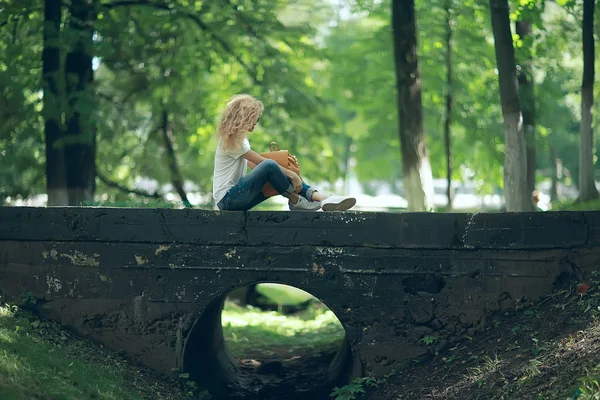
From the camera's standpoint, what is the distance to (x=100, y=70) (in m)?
16.8

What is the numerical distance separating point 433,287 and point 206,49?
345 inches

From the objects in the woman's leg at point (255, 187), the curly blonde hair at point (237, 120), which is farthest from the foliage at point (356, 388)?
the curly blonde hair at point (237, 120)

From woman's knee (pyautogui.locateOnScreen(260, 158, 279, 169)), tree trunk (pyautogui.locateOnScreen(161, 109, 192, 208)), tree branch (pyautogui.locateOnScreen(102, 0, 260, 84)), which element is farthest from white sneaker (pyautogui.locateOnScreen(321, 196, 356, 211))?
tree trunk (pyautogui.locateOnScreen(161, 109, 192, 208))

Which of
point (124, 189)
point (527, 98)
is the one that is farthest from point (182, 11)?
point (527, 98)

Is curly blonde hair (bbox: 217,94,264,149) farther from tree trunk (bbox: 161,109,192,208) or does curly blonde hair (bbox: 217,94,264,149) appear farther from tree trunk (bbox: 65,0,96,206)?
tree trunk (bbox: 161,109,192,208)

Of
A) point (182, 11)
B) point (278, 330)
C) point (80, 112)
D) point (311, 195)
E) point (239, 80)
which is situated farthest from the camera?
point (239, 80)

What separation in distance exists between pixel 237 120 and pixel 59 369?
119 inches

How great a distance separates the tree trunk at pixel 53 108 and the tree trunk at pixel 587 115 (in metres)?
8.34

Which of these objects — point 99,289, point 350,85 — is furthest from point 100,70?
point 99,289

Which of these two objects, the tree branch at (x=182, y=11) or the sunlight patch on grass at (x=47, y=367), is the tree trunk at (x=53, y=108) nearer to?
the tree branch at (x=182, y=11)

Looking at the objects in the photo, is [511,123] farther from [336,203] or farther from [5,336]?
[5,336]

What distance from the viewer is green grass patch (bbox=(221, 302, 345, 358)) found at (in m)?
12.1

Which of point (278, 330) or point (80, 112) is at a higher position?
point (80, 112)

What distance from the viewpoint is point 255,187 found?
314 inches
